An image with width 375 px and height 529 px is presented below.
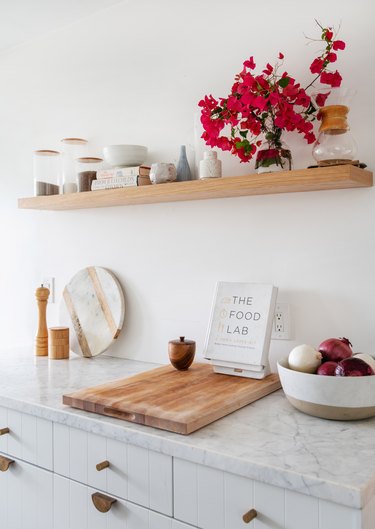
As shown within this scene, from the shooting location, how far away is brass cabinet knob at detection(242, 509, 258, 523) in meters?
1.06

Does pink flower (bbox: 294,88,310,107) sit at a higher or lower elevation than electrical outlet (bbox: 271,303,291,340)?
higher

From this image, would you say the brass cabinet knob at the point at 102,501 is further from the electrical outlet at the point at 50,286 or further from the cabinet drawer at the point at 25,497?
the electrical outlet at the point at 50,286

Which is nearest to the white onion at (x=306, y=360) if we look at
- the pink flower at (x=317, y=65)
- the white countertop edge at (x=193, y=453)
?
the white countertop edge at (x=193, y=453)

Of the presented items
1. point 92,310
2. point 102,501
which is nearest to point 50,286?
point 92,310

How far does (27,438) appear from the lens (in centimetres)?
153

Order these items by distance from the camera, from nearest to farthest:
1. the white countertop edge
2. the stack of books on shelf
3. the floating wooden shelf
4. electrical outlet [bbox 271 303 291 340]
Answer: the white countertop edge, the floating wooden shelf, electrical outlet [bbox 271 303 291 340], the stack of books on shelf

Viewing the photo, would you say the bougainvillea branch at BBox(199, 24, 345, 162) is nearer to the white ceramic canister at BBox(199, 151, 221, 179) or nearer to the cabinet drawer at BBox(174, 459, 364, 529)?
the white ceramic canister at BBox(199, 151, 221, 179)

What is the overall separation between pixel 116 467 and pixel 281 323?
0.72m

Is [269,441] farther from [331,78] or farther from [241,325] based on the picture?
[331,78]

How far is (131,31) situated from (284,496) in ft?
5.97

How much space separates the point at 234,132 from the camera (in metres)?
1.71

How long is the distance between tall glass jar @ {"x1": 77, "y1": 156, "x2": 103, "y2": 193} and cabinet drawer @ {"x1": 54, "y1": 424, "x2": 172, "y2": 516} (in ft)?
3.24

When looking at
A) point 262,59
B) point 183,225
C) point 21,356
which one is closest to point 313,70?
point 262,59

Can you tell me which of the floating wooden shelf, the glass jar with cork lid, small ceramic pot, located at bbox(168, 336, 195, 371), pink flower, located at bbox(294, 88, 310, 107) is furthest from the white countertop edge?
pink flower, located at bbox(294, 88, 310, 107)
